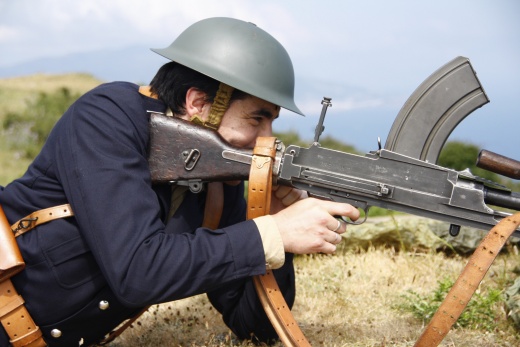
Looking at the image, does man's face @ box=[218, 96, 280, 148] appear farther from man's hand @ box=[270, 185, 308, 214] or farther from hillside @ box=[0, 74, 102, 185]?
hillside @ box=[0, 74, 102, 185]

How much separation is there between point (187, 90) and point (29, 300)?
53.3 inches

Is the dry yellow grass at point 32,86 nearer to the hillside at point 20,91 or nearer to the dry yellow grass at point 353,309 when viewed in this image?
the hillside at point 20,91

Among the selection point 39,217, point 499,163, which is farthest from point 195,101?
point 499,163

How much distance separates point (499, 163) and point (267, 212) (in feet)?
3.78

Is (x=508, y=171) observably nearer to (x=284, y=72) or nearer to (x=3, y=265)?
(x=284, y=72)

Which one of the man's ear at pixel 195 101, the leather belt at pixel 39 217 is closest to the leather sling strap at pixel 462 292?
the man's ear at pixel 195 101

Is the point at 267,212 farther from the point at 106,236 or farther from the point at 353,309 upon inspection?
the point at 353,309

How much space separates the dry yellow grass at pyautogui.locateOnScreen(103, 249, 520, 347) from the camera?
428 cm

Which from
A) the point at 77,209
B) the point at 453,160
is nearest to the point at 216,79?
the point at 77,209

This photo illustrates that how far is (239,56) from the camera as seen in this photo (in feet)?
11.4

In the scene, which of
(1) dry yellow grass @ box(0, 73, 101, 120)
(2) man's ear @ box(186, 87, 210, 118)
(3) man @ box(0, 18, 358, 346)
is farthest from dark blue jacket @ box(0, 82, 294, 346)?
(1) dry yellow grass @ box(0, 73, 101, 120)

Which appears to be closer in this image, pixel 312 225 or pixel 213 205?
pixel 312 225

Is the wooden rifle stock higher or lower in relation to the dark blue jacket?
higher

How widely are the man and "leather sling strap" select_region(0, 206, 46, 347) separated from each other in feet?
0.17
